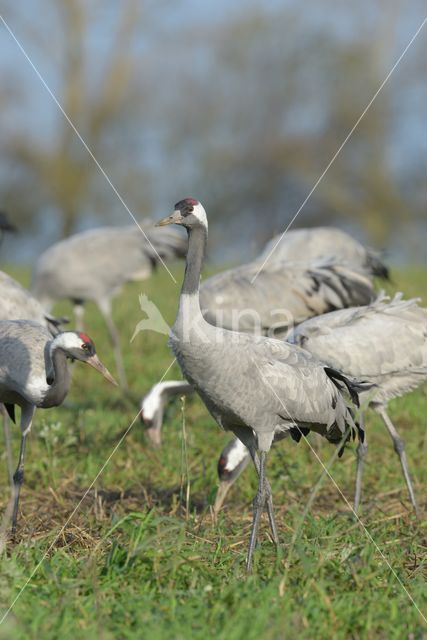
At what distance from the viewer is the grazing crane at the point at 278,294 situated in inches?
250

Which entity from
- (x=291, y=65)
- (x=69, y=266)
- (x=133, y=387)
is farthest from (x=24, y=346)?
(x=291, y=65)

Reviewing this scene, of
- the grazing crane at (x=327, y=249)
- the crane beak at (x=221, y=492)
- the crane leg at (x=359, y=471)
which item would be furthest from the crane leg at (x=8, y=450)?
the grazing crane at (x=327, y=249)

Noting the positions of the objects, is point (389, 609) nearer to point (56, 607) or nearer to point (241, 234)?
point (56, 607)

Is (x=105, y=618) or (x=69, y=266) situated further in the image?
(x=69, y=266)

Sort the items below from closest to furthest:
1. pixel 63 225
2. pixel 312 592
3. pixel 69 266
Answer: pixel 312 592 → pixel 69 266 → pixel 63 225

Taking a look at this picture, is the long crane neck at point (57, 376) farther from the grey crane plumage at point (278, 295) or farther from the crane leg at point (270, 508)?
the grey crane plumage at point (278, 295)

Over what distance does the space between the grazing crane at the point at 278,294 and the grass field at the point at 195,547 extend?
2.36 feet

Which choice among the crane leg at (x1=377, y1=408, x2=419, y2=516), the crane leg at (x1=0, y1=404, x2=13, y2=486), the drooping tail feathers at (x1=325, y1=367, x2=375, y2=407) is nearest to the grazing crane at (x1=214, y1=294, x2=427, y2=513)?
the crane leg at (x1=377, y1=408, x2=419, y2=516)

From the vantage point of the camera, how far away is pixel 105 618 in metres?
2.90

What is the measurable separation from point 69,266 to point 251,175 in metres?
12.1

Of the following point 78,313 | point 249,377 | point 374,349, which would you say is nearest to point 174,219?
point 249,377

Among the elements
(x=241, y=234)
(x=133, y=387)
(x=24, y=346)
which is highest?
(x=24, y=346)

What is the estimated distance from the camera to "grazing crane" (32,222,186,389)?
26.7 feet

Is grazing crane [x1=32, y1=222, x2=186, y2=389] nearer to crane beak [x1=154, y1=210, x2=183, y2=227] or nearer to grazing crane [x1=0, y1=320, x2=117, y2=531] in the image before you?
grazing crane [x1=0, y1=320, x2=117, y2=531]
